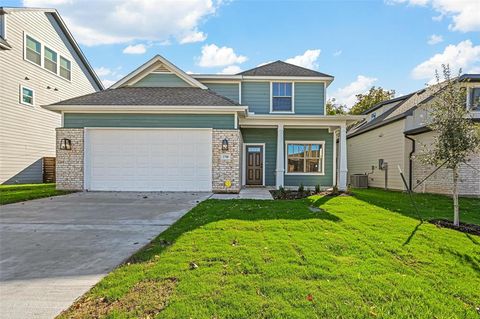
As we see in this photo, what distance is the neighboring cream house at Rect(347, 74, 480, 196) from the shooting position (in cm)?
1246

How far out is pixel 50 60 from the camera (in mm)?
17828

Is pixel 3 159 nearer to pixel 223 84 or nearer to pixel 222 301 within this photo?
pixel 223 84

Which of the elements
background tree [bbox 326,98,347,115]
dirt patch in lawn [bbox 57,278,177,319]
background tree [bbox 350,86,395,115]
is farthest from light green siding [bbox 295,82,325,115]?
background tree [bbox 326,98,347,115]

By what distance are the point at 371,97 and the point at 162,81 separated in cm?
2854

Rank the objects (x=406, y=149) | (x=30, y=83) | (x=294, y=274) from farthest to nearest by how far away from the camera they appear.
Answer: (x=30, y=83), (x=406, y=149), (x=294, y=274)

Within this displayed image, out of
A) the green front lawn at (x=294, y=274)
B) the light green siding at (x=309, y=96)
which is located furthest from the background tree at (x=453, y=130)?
the light green siding at (x=309, y=96)

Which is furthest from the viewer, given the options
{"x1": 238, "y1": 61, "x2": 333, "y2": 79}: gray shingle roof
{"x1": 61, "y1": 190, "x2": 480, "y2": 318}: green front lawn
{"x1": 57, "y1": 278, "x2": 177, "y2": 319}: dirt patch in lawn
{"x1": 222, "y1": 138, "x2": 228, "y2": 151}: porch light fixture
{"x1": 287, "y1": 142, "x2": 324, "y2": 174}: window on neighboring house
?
{"x1": 238, "y1": 61, "x2": 333, "y2": 79}: gray shingle roof

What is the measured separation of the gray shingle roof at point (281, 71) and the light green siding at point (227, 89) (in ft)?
3.05

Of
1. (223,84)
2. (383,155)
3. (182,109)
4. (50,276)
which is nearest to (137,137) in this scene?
(182,109)

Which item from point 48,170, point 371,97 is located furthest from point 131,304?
point 371,97

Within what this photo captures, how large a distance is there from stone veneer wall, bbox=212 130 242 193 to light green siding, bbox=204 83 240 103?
439cm

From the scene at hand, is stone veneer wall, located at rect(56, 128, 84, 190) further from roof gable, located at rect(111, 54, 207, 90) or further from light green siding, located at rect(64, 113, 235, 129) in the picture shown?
roof gable, located at rect(111, 54, 207, 90)

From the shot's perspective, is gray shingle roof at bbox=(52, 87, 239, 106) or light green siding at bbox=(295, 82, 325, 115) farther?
light green siding at bbox=(295, 82, 325, 115)

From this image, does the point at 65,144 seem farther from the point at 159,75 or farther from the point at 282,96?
the point at 282,96
